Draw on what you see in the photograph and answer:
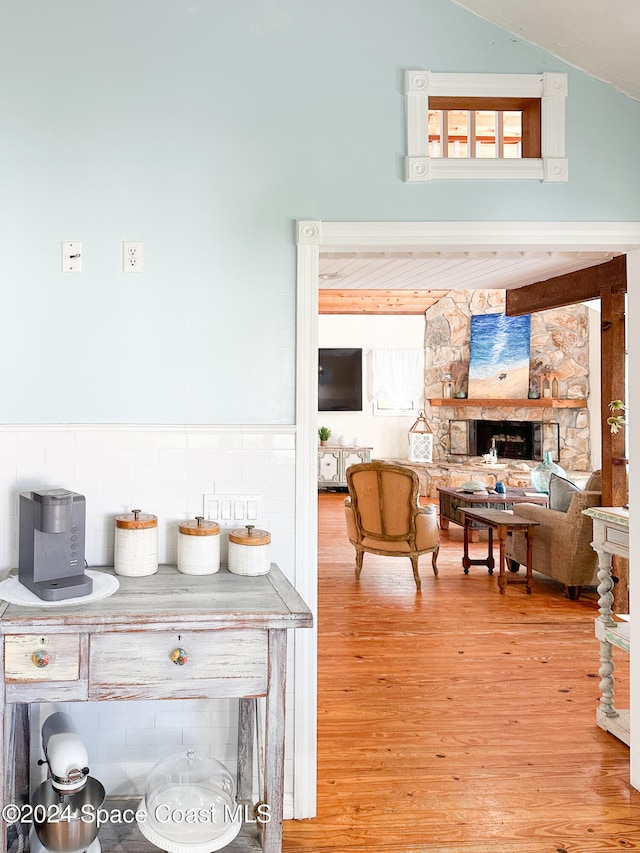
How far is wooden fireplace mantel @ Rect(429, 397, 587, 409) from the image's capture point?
879cm

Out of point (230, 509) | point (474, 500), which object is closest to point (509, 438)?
point (474, 500)

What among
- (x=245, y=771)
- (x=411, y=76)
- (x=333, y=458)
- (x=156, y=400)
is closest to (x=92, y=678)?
(x=245, y=771)

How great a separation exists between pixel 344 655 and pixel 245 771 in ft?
5.24

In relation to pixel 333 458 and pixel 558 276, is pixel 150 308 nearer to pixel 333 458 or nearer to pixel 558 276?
pixel 558 276

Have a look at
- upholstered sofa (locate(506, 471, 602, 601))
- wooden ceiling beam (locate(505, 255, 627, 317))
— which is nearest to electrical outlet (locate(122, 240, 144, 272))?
wooden ceiling beam (locate(505, 255, 627, 317))

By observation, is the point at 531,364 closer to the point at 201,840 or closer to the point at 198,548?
the point at 198,548

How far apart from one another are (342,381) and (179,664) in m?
9.33

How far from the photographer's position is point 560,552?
195 inches

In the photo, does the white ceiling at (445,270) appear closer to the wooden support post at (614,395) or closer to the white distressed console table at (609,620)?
the wooden support post at (614,395)

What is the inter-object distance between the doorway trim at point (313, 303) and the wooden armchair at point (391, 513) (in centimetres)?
Result: 284

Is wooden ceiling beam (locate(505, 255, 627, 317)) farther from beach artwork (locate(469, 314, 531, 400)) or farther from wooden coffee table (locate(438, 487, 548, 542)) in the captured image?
beach artwork (locate(469, 314, 531, 400))

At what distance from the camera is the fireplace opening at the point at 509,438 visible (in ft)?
30.0

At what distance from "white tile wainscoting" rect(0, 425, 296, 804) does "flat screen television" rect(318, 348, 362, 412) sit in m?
8.59

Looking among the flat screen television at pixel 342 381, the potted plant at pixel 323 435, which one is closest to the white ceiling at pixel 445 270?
the potted plant at pixel 323 435
